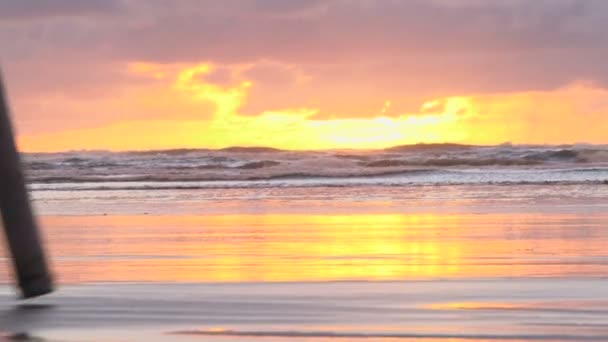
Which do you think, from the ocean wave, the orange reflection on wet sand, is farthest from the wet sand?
the ocean wave

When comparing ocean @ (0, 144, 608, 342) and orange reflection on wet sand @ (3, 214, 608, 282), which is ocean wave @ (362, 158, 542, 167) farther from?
orange reflection on wet sand @ (3, 214, 608, 282)

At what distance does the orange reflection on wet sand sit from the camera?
9383mm

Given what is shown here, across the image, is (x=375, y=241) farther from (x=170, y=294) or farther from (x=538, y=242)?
(x=170, y=294)

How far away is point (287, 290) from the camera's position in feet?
26.0

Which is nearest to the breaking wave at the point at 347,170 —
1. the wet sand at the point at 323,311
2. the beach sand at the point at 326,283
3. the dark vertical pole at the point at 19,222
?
the beach sand at the point at 326,283

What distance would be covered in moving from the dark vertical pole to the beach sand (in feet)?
0.78

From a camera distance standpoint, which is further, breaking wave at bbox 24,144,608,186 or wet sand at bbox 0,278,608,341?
breaking wave at bbox 24,144,608,186

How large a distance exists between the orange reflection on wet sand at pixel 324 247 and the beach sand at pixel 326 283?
0.02 metres

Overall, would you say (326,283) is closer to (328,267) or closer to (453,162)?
(328,267)

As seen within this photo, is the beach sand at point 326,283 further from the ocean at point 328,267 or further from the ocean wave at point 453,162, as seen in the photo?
the ocean wave at point 453,162

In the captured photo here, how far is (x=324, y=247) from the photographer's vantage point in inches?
480

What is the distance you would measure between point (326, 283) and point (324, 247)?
3829 millimetres

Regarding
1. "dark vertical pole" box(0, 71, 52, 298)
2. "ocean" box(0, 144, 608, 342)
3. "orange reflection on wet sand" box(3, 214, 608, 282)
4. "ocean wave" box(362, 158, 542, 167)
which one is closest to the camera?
"dark vertical pole" box(0, 71, 52, 298)

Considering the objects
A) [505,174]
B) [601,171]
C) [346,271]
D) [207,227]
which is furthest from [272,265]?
[601,171]
